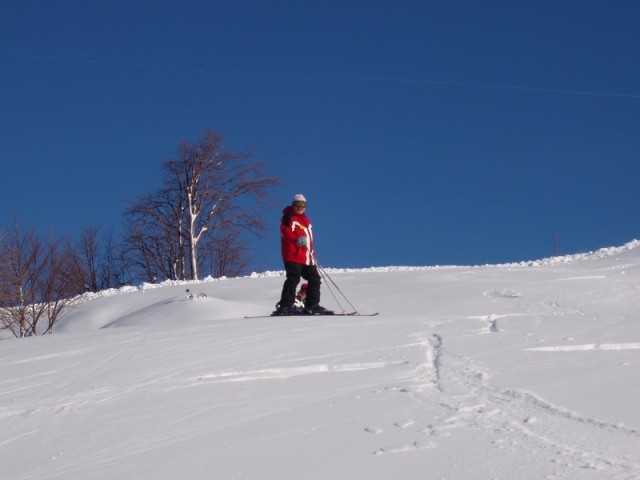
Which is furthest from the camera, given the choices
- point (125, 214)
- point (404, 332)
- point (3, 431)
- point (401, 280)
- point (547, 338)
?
point (125, 214)

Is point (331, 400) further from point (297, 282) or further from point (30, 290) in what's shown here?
point (30, 290)

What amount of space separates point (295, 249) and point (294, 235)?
204 mm

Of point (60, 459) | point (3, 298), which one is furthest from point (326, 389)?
point (3, 298)

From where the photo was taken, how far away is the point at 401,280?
1614 cm

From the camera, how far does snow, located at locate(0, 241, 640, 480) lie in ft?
11.3

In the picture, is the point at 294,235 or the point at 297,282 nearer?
the point at 294,235

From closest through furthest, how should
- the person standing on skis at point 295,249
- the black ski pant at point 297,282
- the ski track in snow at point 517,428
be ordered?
the ski track in snow at point 517,428, the person standing on skis at point 295,249, the black ski pant at point 297,282

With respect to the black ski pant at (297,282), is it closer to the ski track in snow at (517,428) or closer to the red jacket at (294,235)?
the red jacket at (294,235)

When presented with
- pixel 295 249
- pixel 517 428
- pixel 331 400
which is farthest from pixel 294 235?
pixel 517 428

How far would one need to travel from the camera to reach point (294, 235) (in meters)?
10.5

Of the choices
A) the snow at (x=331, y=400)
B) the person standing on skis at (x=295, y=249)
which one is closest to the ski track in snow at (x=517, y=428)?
the snow at (x=331, y=400)

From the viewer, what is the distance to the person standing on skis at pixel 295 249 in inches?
413

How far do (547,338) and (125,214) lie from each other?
27.5m

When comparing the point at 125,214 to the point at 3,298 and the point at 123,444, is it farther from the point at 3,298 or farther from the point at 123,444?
the point at 123,444
